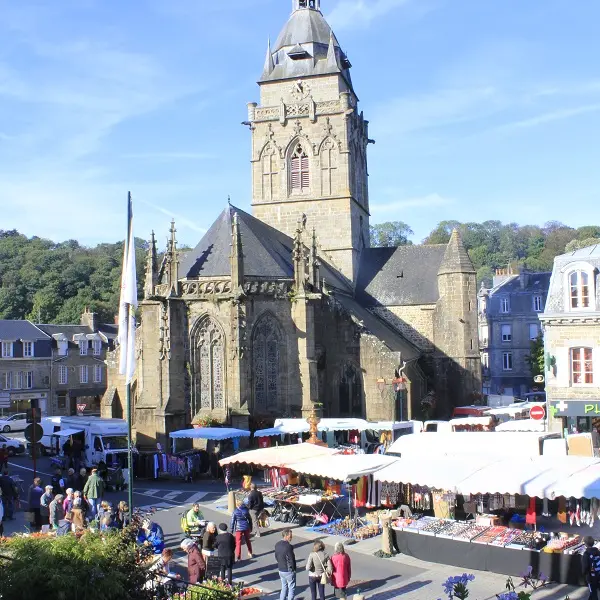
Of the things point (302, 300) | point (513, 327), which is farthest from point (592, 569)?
point (513, 327)

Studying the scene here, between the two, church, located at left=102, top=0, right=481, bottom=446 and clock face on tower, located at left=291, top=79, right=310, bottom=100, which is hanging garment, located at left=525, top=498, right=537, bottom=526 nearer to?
church, located at left=102, top=0, right=481, bottom=446

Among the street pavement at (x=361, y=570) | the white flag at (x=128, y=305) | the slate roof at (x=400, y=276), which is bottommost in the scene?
the street pavement at (x=361, y=570)

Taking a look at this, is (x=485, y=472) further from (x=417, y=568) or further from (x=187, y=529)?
(x=187, y=529)

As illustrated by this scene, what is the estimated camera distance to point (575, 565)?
41.0ft

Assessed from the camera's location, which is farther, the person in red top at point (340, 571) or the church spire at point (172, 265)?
the church spire at point (172, 265)

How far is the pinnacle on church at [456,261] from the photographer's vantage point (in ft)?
132

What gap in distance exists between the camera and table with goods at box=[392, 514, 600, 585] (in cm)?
1267

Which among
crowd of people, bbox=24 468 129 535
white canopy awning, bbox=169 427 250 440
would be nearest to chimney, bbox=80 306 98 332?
white canopy awning, bbox=169 427 250 440

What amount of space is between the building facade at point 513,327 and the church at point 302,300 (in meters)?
14.6

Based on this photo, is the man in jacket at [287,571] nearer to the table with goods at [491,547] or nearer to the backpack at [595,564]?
the table with goods at [491,547]

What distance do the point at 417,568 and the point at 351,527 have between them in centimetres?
295

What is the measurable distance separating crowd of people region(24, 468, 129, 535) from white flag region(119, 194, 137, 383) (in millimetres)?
2909

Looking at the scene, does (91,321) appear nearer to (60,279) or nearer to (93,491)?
(60,279)

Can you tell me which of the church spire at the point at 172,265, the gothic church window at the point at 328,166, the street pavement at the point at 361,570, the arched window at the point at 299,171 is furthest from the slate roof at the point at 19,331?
the street pavement at the point at 361,570
